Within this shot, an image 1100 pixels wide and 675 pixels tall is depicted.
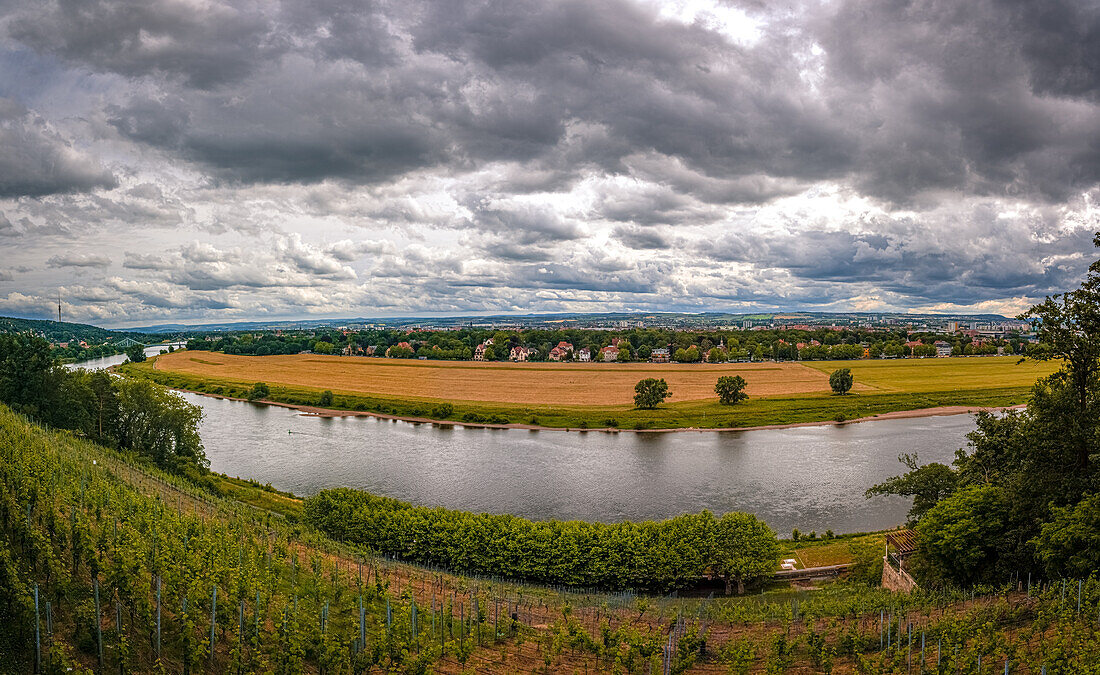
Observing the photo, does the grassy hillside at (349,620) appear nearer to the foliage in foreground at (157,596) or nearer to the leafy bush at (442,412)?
the foliage in foreground at (157,596)

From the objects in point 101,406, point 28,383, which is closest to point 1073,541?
point 101,406

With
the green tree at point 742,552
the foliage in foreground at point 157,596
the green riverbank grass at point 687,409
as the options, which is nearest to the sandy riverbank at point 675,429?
the green riverbank grass at point 687,409

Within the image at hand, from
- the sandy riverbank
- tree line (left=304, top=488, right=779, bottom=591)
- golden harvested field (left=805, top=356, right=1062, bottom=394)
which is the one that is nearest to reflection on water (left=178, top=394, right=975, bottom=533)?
the sandy riverbank

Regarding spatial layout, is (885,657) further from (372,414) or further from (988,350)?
(988,350)

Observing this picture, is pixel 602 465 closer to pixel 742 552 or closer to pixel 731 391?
pixel 742 552

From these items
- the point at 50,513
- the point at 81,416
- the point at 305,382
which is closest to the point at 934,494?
the point at 50,513
